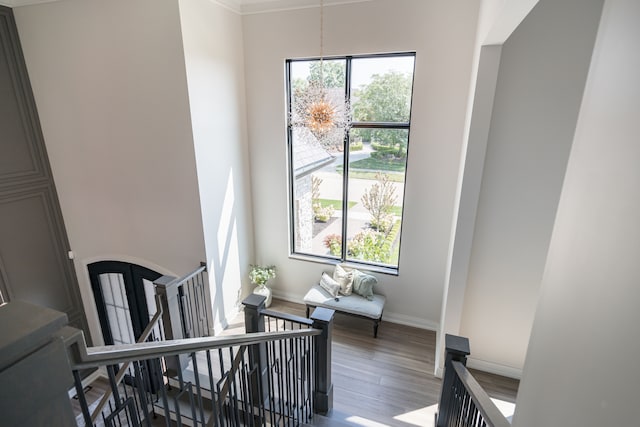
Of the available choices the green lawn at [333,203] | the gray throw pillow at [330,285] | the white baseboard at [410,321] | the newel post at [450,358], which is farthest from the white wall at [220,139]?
the newel post at [450,358]

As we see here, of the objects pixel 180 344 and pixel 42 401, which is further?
pixel 180 344

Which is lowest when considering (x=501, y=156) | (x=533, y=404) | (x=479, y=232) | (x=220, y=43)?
(x=479, y=232)

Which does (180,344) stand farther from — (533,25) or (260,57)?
(260,57)

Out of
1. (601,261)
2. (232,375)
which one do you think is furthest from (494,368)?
(601,261)

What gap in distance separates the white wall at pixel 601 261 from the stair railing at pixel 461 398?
84 centimetres

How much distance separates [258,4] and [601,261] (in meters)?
4.73

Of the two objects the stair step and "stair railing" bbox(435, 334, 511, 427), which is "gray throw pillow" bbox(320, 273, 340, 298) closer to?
the stair step

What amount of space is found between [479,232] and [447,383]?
5.59ft

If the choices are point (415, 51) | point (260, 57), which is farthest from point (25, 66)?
point (415, 51)

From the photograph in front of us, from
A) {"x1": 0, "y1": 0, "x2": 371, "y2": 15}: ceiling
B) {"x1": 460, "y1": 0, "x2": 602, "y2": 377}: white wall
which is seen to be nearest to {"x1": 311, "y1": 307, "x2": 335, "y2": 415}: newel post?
{"x1": 460, "y1": 0, "x2": 602, "y2": 377}: white wall

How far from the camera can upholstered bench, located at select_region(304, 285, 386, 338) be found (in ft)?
14.0

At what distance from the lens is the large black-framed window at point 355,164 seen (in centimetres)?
407

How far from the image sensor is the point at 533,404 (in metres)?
0.94

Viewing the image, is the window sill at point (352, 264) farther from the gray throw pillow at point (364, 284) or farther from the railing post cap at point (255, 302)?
the railing post cap at point (255, 302)
